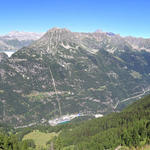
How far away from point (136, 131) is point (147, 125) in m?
25.1

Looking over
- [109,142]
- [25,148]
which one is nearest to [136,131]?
[109,142]

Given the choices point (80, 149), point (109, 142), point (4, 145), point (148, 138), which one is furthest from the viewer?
point (80, 149)

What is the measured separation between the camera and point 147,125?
175m

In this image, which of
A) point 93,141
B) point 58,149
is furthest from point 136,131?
point 58,149

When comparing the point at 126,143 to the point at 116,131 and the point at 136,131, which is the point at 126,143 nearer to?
the point at 136,131

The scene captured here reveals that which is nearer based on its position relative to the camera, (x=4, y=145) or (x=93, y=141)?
(x=4, y=145)

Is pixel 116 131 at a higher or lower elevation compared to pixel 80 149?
higher

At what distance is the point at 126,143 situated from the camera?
15500cm

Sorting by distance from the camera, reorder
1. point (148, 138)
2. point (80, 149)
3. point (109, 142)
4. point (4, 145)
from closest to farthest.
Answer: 1. point (4, 145)
2. point (148, 138)
3. point (109, 142)
4. point (80, 149)

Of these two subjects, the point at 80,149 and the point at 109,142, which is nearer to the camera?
the point at 109,142

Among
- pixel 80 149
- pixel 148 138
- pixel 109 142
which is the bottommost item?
pixel 80 149

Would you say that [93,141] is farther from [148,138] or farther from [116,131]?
[148,138]

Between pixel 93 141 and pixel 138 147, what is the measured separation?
51.3 metres

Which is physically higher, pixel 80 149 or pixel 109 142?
pixel 109 142
